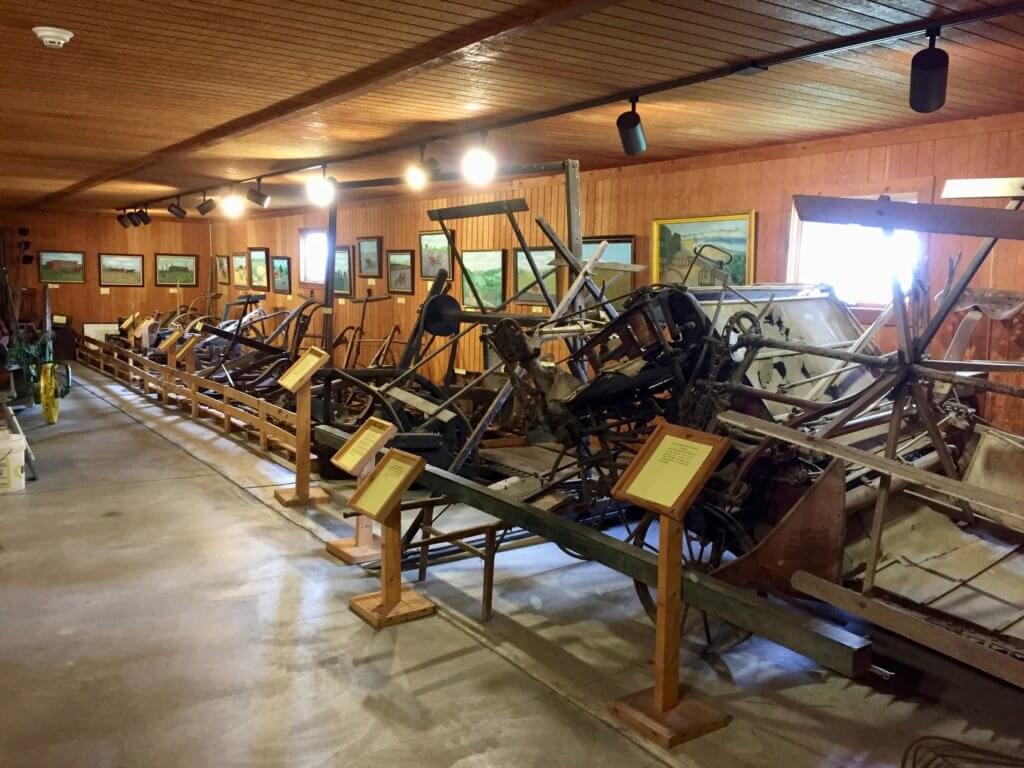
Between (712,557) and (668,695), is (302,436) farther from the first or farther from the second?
(668,695)

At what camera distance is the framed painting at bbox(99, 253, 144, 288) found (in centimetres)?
1650

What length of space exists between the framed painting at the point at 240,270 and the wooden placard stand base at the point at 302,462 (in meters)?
10.8

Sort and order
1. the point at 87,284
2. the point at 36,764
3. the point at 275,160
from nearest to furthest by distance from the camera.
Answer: the point at 36,764 → the point at 275,160 → the point at 87,284

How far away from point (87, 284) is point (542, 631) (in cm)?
1531

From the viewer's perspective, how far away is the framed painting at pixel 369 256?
39.0 ft

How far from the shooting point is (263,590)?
4.34m

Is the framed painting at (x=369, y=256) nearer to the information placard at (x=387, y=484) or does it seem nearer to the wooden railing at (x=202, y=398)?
the wooden railing at (x=202, y=398)

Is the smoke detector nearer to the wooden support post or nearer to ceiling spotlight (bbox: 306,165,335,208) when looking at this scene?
ceiling spotlight (bbox: 306,165,335,208)

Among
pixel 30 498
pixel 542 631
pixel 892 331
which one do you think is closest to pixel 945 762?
pixel 542 631

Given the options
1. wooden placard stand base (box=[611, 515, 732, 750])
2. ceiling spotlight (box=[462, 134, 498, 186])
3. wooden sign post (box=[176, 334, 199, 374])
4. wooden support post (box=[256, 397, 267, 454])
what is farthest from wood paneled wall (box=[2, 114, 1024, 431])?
wooden placard stand base (box=[611, 515, 732, 750])

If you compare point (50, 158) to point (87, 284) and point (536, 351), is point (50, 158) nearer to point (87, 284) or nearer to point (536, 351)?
point (536, 351)

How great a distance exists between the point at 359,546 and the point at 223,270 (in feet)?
44.2

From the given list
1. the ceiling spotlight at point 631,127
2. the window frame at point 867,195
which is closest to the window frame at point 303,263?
the window frame at point 867,195

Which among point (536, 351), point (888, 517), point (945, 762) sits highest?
point (536, 351)
